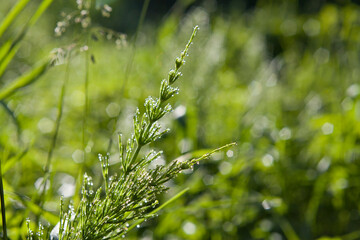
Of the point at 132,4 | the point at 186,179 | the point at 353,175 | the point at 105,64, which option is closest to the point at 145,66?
the point at 105,64

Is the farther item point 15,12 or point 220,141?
point 220,141

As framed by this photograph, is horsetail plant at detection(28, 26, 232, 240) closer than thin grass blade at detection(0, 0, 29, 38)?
Yes

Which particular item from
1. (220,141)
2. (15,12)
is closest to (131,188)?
(15,12)

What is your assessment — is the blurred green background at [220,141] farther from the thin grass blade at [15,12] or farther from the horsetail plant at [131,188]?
the horsetail plant at [131,188]

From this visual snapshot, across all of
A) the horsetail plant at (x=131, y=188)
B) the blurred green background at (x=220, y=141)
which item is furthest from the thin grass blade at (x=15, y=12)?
the horsetail plant at (x=131, y=188)

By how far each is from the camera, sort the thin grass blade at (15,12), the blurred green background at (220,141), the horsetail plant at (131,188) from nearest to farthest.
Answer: the horsetail plant at (131,188) < the thin grass blade at (15,12) < the blurred green background at (220,141)

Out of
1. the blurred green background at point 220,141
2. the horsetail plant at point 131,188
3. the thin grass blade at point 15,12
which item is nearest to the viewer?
the horsetail plant at point 131,188

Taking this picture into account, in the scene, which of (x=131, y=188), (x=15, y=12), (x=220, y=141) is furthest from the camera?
(x=220, y=141)

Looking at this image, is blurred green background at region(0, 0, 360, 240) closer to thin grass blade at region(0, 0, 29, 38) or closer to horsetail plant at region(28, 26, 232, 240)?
thin grass blade at region(0, 0, 29, 38)

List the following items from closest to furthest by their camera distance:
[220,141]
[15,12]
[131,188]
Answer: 1. [131,188]
2. [15,12]
3. [220,141]

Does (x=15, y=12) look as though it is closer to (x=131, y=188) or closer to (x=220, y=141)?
(x=131, y=188)

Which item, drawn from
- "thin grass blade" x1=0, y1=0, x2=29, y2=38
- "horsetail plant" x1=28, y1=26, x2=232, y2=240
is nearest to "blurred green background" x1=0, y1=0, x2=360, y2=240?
"thin grass blade" x1=0, y1=0, x2=29, y2=38

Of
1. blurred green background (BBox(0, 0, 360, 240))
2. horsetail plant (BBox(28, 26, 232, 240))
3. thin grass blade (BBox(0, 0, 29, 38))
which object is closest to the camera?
horsetail plant (BBox(28, 26, 232, 240))

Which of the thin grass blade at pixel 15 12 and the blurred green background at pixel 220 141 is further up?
the thin grass blade at pixel 15 12
